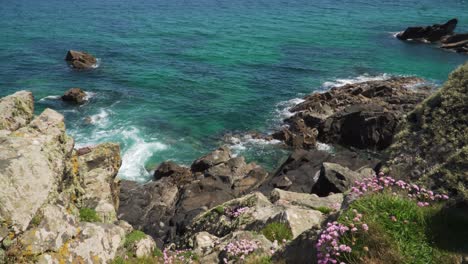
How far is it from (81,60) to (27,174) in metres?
61.9

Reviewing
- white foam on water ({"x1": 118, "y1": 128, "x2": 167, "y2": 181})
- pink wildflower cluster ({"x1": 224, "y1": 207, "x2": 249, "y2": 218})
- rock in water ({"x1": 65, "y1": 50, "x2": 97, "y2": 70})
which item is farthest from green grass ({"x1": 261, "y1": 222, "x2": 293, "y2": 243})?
rock in water ({"x1": 65, "y1": 50, "x2": 97, "y2": 70})

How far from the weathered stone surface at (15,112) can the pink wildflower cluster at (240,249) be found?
1135cm

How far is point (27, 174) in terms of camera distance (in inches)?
432

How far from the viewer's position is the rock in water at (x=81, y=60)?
66.3 metres

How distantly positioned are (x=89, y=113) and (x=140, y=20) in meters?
62.9

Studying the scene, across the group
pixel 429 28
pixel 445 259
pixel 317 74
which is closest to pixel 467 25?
pixel 429 28

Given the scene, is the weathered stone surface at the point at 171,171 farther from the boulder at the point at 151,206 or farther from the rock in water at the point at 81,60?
the rock in water at the point at 81,60

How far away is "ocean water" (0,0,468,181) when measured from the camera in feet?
153

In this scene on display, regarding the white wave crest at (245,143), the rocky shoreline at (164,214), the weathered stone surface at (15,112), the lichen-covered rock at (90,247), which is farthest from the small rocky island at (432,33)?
the lichen-covered rock at (90,247)

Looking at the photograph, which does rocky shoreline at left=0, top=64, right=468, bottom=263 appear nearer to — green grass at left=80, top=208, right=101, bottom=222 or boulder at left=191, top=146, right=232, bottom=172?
green grass at left=80, top=208, right=101, bottom=222

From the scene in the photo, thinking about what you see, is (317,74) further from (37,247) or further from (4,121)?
(37,247)

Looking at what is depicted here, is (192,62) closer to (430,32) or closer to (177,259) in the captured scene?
(177,259)

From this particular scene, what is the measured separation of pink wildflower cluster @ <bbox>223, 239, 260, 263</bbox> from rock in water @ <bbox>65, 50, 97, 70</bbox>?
62.4 metres

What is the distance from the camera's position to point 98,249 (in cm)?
1188
